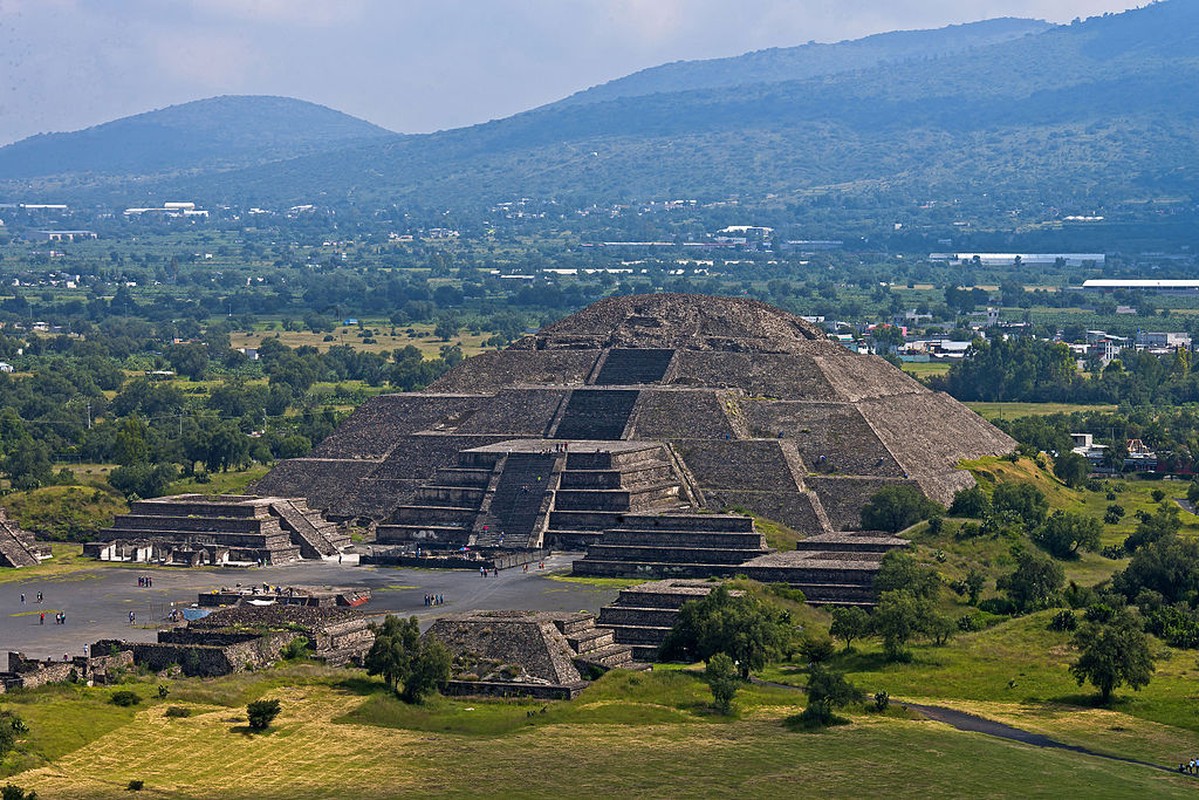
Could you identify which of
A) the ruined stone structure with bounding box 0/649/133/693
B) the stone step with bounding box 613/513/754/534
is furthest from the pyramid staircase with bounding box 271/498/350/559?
the ruined stone structure with bounding box 0/649/133/693

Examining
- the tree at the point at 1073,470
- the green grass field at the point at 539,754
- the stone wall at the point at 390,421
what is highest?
the stone wall at the point at 390,421

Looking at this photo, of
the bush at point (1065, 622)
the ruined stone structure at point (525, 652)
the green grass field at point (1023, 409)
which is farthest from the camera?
the green grass field at point (1023, 409)

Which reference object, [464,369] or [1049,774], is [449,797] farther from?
[464,369]

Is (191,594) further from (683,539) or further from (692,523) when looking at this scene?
(692,523)

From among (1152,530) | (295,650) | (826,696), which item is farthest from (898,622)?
(1152,530)

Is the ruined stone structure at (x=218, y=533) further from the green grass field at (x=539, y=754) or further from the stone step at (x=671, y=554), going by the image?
the green grass field at (x=539, y=754)

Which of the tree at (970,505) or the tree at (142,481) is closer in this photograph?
the tree at (970,505)

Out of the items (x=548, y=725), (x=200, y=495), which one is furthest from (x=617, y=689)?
(x=200, y=495)

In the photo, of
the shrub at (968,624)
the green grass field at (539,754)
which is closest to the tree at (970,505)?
the shrub at (968,624)

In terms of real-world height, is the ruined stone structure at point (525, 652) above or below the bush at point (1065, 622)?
above
